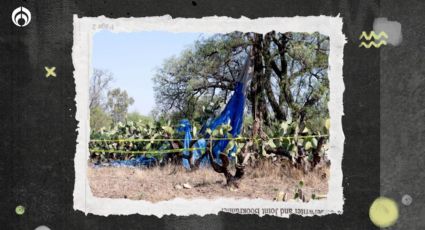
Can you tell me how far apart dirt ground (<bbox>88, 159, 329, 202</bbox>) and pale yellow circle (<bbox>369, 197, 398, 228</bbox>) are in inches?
11.2

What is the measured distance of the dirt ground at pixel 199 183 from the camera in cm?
273

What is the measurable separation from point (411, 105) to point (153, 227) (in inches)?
62.4

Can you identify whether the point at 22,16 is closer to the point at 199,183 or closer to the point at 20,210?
the point at 20,210

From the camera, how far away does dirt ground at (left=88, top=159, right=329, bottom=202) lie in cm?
273

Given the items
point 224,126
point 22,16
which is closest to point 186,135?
point 224,126

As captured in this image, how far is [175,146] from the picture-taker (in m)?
2.79

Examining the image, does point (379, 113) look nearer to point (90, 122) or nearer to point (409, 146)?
point (409, 146)

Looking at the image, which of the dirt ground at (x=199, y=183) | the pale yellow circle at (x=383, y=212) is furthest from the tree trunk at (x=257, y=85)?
the pale yellow circle at (x=383, y=212)

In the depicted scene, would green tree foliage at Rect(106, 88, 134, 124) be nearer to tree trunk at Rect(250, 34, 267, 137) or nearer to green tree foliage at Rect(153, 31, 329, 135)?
green tree foliage at Rect(153, 31, 329, 135)

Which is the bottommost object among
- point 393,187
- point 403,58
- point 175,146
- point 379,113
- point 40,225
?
point 40,225

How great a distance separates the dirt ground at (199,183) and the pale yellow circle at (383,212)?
285 mm

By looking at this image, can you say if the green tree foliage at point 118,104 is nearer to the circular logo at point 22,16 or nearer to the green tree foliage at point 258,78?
the green tree foliage at point 258,78

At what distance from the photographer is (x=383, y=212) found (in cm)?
271

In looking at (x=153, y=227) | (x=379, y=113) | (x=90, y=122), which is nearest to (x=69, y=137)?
(x=90, y=122)
